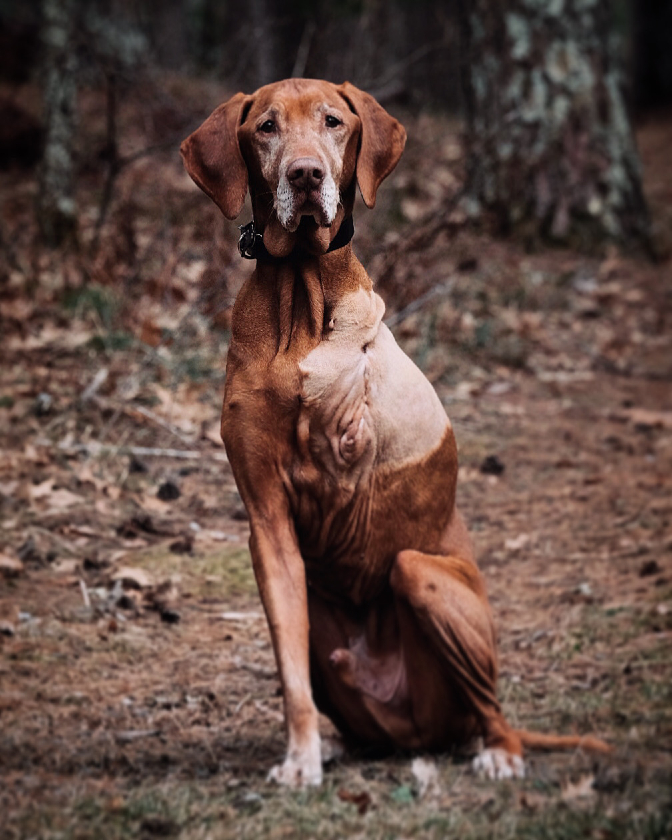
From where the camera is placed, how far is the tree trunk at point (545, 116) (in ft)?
36.5

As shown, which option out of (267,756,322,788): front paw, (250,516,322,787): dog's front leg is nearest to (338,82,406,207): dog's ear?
(250,516,322,787): dog's front leg

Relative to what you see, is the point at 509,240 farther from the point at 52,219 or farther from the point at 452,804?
the point at 452,804

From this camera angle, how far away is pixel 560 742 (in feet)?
11.0

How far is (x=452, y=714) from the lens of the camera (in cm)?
335

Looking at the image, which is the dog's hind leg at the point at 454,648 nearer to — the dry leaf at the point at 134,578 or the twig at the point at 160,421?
the dry leaf at the point at 134,578

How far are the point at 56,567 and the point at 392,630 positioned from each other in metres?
2.21

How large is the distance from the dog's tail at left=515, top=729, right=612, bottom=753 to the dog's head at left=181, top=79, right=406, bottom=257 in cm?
164

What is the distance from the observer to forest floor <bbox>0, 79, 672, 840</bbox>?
3.02 metres

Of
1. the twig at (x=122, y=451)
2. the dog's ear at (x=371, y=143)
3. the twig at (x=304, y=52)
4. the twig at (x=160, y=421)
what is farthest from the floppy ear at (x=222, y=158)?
the twig at (x=304, y=52)

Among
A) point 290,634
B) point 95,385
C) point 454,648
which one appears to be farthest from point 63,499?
point 454,648

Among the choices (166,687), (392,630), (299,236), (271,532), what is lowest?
(166,687)

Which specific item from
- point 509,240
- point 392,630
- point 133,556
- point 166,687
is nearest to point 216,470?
point 133,556

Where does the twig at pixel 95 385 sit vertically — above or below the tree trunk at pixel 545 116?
below

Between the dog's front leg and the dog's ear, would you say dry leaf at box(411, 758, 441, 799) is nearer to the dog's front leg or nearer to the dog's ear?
the dog's front leg
